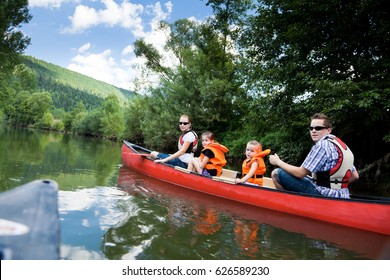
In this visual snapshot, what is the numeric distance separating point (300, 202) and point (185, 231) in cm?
210

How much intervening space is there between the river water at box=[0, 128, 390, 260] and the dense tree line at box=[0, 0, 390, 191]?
4.27 metres

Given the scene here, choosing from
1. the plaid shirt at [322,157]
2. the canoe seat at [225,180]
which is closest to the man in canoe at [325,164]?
the plaid shirt at [322,157]

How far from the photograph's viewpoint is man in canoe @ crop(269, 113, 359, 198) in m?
4.40

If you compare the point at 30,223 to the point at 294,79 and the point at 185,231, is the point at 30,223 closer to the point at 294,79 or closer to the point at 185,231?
the point at 185,231

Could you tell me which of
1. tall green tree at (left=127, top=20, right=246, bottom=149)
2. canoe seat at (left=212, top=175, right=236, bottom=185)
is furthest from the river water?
tall green tree at (left=127, top=20, right=246, bottom=149)

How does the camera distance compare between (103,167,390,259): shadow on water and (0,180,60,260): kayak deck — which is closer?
(0,180,60,260): kayak deck

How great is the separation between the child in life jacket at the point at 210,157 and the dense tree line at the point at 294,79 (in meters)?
3.34

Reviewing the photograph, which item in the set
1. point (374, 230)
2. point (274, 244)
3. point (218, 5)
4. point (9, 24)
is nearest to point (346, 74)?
point (374, 230)

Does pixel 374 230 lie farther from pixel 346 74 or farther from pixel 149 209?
pixel 346 74

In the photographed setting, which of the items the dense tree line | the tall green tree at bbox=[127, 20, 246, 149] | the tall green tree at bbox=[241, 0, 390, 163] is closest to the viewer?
the tall green tree at bbox=[241, 0, 390, 163]

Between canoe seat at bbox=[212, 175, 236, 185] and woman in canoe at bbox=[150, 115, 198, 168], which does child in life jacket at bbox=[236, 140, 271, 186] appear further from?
woman in canoe at bbox=[150, 115, 198, 168]

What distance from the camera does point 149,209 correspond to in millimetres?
5145

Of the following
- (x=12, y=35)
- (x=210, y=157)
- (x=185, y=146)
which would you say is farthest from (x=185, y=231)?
(x=12, y=35)

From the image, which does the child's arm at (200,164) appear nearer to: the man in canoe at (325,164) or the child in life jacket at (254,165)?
the child in life jacket at (254,165)
